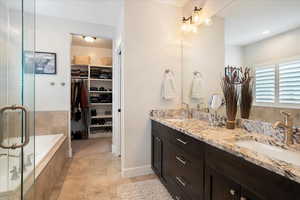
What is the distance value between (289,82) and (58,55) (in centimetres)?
341

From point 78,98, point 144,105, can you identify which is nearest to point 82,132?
point 78,98

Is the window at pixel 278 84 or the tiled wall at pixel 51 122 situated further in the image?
the tiled wall at pixel 51 122

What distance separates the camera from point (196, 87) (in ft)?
7.69

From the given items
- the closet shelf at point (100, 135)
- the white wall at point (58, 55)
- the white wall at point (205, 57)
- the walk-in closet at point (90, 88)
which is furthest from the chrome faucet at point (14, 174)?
the closet shelf at point (100, 135)

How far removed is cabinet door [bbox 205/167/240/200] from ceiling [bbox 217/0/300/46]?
1213mm

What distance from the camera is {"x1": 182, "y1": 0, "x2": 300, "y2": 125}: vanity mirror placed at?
1188 mm

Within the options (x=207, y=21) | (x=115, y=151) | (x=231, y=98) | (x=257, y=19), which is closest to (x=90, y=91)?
(x=115, y=151)

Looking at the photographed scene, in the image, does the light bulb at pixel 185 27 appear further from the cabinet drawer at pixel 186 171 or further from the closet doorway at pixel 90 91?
the closet doorway at pixel 90 91

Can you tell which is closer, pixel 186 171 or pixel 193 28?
pixel 186 171

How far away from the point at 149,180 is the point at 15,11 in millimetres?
2433

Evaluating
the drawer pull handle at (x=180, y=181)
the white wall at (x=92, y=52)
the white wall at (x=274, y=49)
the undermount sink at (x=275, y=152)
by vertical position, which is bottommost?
the drawer pull handle at (x=180, y=181)

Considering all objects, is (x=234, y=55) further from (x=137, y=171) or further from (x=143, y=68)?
(x=137, y=171)

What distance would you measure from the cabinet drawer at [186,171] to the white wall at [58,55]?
2.34 meters

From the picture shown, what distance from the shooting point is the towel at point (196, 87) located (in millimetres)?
2300
